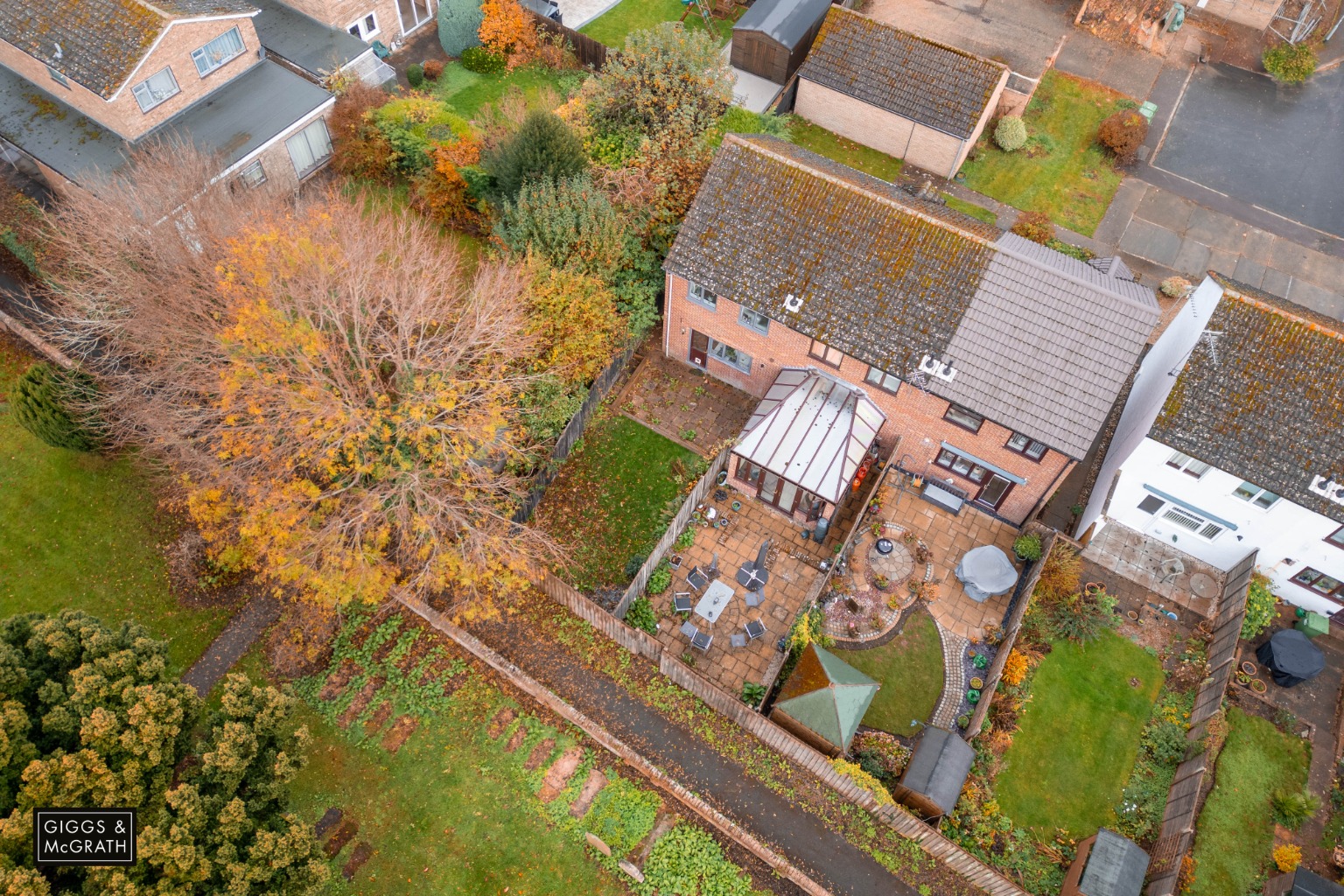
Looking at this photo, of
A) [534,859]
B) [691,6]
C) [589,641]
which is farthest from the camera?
[691,6]

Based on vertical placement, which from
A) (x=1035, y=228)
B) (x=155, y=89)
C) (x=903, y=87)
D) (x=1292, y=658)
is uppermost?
(x=903, y=87)

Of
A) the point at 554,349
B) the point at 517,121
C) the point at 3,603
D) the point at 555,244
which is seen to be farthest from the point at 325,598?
the point at 517,121

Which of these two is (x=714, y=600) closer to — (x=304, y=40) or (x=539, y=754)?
(x=539, y=754)

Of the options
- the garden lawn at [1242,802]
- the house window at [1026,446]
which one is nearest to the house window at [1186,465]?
the house window at [1026,446]

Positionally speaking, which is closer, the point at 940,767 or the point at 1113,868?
the point at 1113,868

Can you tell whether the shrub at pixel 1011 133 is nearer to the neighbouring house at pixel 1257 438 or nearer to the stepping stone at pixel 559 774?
the neighbouring house at pixel 1257 438

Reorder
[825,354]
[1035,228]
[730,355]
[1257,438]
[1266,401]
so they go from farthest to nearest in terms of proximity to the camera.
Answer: [1035,228]
[730,355]
[825,354]
[1266,401]
[1257,438]

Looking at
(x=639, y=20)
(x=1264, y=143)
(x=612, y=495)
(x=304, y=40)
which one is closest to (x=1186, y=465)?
(x=612, y=495)

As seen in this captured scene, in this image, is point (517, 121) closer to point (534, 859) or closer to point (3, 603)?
point (3, 603)
